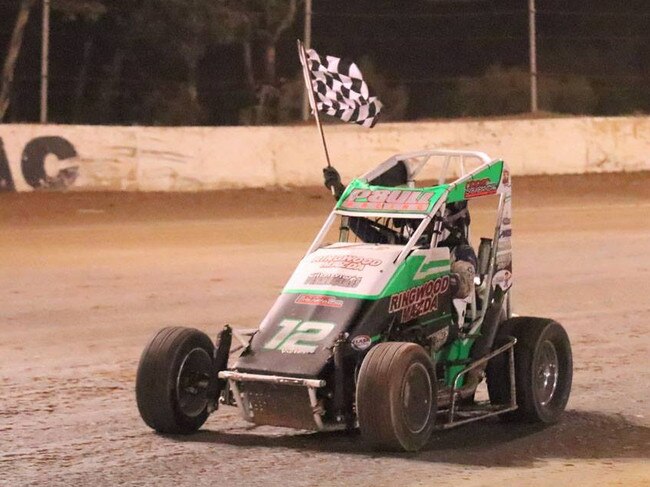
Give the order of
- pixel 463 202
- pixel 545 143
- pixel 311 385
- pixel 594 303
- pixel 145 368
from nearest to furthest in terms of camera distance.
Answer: pixel 311 385
pixel 145 368
pixel 463 202
pixel 594 303
pixel 545 143

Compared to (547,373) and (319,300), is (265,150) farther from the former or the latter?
(319,300)

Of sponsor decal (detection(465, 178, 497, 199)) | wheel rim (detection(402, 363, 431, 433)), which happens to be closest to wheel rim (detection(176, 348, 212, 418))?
wheel rim (detection(402, 363, 431, 433))

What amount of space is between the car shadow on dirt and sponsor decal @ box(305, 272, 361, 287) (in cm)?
72

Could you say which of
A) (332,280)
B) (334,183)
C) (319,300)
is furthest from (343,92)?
(319,300)

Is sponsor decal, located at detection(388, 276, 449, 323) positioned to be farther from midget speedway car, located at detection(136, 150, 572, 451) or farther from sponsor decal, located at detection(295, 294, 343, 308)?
sponsor decal, located at detection(295, 294, 343, 308)

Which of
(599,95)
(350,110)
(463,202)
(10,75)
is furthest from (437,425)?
(599,95)

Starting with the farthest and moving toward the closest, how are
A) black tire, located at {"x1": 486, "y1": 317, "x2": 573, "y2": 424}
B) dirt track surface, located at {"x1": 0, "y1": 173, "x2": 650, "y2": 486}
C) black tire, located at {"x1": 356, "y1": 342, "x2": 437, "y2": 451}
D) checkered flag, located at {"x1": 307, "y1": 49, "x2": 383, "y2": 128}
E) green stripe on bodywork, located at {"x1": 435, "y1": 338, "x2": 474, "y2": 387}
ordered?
checkered flag, located at {"x1": 307, "y1": 49, "x2": 383, "y2": 128} < black tire, located at {"x1": 486, "y1": 317, "x2": 573, "y2": 424} < green stripe on bodywork, located at {"x1": 435, "y1": 338, "x2": 474, "y2": 387} < dirt track surface, located at {"x1": 0, "y1": 173, "x2": 650, "y2": 486} < black tire, located at {"x1": 356, "y1": 342, "x2": 437, "y2": 451}

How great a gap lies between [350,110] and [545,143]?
12.2 m

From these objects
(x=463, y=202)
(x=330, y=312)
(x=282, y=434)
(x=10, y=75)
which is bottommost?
(x=282, y=434)

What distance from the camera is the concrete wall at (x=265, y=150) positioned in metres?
16.6

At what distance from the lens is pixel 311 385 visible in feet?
18.5

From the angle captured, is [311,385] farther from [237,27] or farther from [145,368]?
[237,27]

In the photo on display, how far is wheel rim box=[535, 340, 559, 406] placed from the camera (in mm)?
6641

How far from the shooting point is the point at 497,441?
6.26 m
